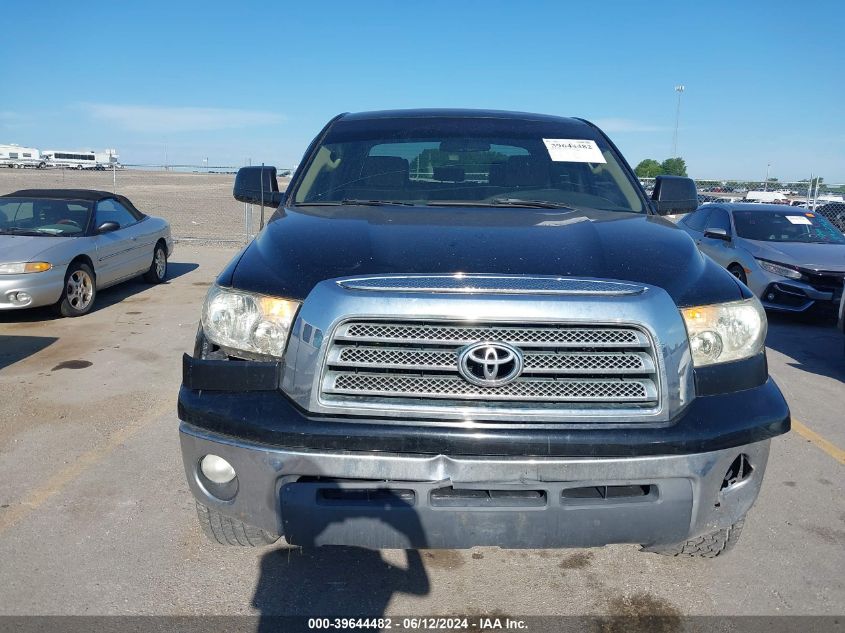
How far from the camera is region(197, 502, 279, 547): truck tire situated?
9.18 ft

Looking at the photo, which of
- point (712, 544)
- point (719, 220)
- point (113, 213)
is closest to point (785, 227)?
point (719, 220)

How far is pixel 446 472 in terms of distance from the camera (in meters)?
2.31

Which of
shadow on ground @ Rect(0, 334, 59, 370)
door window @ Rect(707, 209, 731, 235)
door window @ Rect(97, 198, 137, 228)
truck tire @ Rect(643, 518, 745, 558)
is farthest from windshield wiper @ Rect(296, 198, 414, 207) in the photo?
door window @ Rect(707, 209, 731, 235)

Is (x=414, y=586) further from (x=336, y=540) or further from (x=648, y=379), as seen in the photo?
(x=648, y=379)

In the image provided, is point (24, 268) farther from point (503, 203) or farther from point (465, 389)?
point (465, 389)

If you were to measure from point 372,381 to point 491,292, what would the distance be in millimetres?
496

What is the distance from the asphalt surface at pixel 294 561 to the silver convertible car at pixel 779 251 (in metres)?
4.26

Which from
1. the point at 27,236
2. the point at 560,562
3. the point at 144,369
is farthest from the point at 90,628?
the point at 27,236

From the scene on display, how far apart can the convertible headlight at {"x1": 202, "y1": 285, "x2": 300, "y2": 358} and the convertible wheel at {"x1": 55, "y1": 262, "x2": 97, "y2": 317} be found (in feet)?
21.1

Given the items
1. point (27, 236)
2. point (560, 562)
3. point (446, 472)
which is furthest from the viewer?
point (27, 236)

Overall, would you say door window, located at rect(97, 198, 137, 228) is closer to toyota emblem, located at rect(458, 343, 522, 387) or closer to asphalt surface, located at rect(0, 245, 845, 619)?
asphalt surface, located at rect(0, 245, 845, 619)

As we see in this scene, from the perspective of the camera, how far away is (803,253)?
9047 millimetres

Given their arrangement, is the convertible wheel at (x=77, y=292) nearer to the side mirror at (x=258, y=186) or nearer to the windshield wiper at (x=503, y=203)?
the side mirror at (x=258, y=186)

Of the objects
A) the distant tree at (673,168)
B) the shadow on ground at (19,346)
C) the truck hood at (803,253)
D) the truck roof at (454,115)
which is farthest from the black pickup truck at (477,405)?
the distant tree at (673,168)
